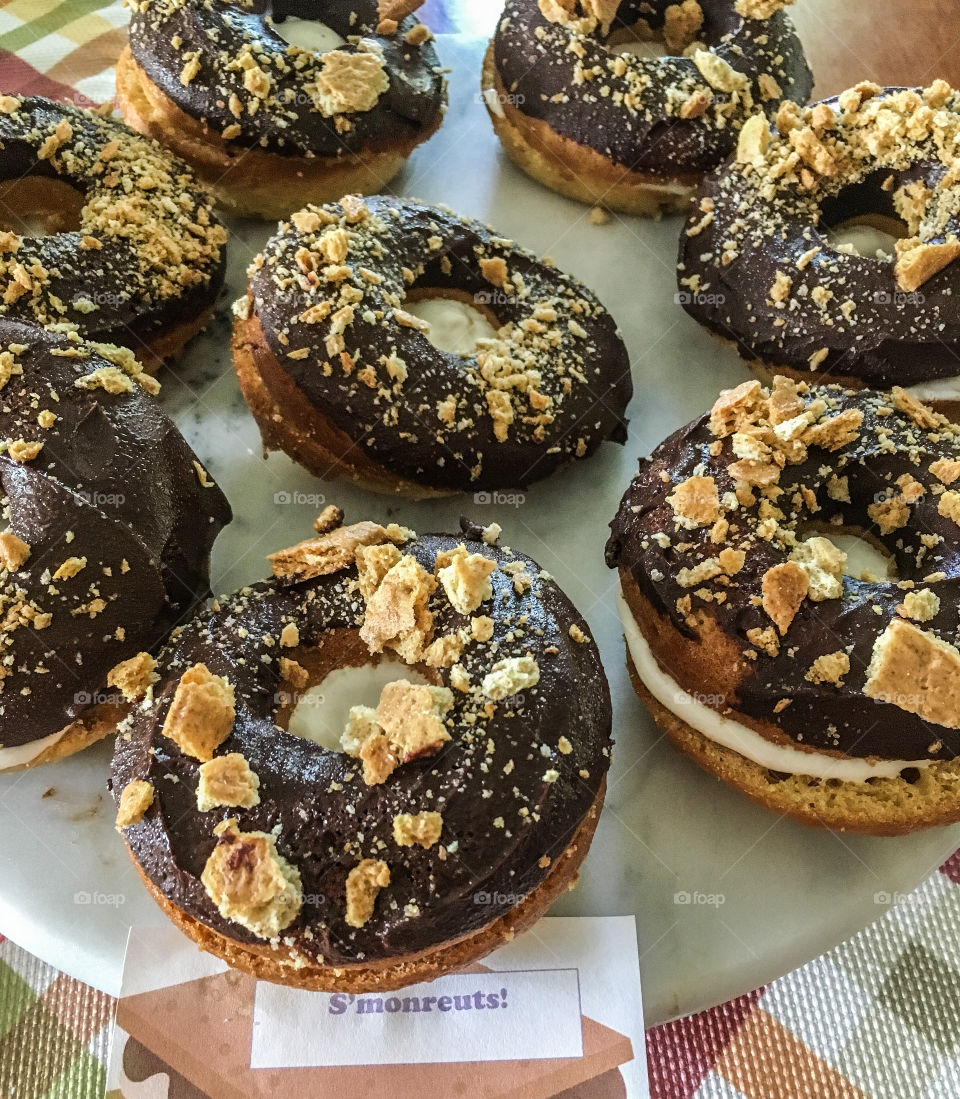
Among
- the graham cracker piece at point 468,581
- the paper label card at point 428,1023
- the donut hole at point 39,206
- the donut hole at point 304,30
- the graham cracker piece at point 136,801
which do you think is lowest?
the paper label card at point 428,1023

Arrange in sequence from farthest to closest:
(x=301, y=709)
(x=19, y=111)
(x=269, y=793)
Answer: (x=19, y=111) → (x=301, y=709) → (x=269, y=793)

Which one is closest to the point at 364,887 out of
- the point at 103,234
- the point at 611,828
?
the point at 611,828

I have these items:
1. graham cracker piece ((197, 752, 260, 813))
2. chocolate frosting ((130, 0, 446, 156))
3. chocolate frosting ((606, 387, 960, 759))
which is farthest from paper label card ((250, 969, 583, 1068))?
chocolate frosting ((130, 0, 446, 156))

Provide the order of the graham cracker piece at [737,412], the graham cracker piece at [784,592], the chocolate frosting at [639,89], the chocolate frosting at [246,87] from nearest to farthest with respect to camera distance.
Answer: the graham cracker piece at [784,592] → the graham cracker piece at [737,412] → the chocolate frosting at [246,87] → the chocolate frosting at [639,89]

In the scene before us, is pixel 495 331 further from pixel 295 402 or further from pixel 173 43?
pixel 173 43

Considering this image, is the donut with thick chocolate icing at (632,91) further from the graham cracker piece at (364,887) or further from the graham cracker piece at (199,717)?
the graham cracker piece at (364,887)

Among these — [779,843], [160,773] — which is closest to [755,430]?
[779,843]

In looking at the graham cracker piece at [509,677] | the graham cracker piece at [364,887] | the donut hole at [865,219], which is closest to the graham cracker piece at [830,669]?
the graham cracker piece at [509,677]
